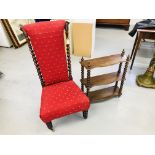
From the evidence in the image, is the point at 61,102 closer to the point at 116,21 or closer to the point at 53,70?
the point at 53,70

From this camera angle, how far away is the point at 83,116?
75.5 inches

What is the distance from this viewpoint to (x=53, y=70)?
1.72 m

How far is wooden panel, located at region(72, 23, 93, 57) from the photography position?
272 centimetres

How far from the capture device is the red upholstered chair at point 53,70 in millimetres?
1454

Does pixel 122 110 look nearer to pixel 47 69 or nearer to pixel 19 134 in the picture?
pixel 47 69

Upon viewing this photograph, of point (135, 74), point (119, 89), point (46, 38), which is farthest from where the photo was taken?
point (135, 74)

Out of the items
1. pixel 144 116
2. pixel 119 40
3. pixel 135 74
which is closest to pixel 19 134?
pixel 144 116

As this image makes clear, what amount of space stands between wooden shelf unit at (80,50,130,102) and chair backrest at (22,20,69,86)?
10.6 inches

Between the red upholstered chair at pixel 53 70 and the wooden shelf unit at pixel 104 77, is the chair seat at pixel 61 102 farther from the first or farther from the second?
the wooden shelf unit at pixel 104 77

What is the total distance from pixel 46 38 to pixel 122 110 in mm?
1332

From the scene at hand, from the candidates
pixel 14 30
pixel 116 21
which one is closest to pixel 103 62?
pixel 14 30

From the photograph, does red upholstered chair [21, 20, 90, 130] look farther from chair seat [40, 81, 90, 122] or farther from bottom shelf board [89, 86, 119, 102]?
bottom shelf board [89, 86, 119, 102]

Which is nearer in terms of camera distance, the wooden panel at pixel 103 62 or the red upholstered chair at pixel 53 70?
the red upholstered chair at pixel 53 70

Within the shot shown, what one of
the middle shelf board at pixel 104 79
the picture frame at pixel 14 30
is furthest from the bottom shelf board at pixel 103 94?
the picture frame at pixel 14 30
